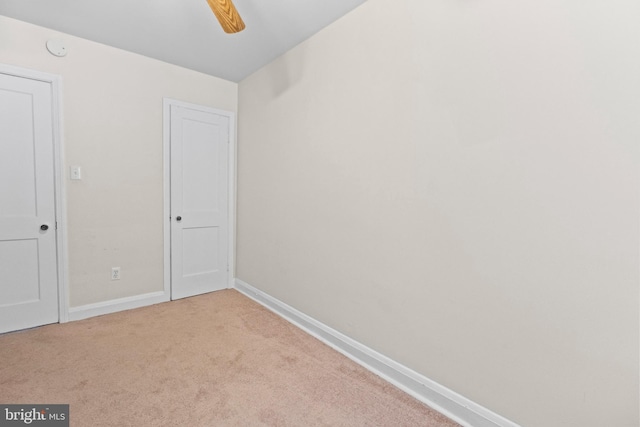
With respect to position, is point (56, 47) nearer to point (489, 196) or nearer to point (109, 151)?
point (109, 151)

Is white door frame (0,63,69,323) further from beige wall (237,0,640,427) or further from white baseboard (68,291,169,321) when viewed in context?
beige wall (237,0,640,427)

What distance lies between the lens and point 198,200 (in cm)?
328

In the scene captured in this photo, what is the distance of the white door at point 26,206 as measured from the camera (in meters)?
2.32

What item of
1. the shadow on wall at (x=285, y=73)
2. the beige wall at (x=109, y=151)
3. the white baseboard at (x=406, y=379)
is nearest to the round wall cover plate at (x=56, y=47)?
the beige wall at (x=109, y=151)

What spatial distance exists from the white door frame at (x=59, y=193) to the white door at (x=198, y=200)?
87cm

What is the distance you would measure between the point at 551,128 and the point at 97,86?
343cm

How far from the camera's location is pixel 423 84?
170 cm

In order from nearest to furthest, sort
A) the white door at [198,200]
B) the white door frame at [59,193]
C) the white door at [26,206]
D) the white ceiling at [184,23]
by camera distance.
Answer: the white ceiling at [184,23] → the white door at [26,206] → the white door frame at [59,193] → the white door at [198,200]

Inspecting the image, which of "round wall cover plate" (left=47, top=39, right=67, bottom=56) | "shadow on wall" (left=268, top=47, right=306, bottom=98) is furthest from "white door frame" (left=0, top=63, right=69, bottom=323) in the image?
"shadow on wall" (left=268, top=47, right=306, bottom=98)

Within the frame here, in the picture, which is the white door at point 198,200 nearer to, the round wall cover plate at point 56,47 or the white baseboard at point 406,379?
the round wall cover plate at point 56,47

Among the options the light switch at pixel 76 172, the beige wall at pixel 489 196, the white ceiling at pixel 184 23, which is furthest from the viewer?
the light switch at pixel 76 172

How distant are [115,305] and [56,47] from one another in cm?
234

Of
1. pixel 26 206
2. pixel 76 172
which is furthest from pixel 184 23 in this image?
pixel 26 206

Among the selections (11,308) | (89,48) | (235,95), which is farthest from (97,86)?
(11,308)
